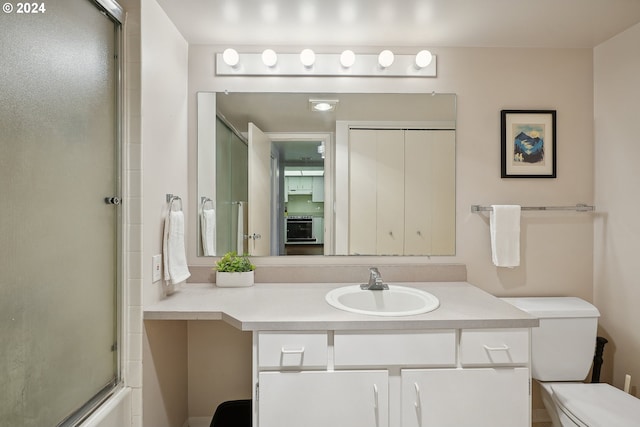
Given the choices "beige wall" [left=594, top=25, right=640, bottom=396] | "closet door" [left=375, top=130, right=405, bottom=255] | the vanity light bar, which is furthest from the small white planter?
Result: "beige wall" [left=594, top=25, right=640, bottom=396]

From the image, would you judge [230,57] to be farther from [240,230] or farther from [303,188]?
[240,230]

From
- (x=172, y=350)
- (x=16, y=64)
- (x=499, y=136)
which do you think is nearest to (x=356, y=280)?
(x=172, y=350)

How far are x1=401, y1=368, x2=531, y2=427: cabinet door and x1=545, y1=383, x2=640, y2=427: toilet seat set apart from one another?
0.91ft

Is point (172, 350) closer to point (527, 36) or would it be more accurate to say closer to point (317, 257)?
point (317, 257)

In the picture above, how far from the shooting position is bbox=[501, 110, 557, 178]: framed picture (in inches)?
73.4

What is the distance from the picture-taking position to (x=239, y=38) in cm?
180

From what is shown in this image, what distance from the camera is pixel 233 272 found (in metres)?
1.74

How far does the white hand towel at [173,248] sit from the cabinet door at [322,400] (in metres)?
0.62

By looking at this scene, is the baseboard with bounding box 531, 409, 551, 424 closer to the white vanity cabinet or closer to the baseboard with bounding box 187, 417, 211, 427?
the white vanity cabinet

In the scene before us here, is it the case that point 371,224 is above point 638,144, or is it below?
below

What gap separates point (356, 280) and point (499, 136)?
3.82 feet

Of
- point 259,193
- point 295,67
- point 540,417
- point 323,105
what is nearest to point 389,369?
point 259,193

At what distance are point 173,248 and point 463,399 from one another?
139 cm

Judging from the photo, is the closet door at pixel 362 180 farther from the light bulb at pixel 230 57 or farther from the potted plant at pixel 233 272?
the light bulb at pixel 230 57
